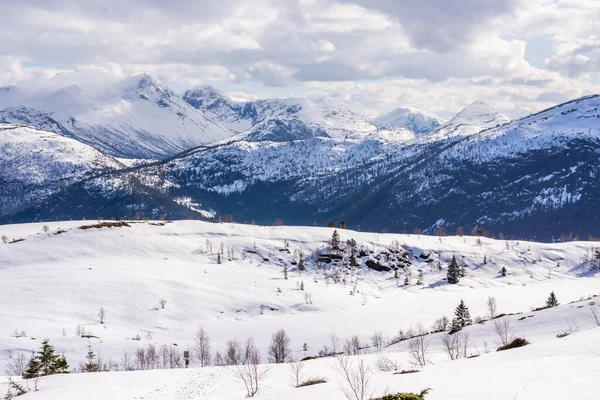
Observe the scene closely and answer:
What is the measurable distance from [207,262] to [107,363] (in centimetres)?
9580

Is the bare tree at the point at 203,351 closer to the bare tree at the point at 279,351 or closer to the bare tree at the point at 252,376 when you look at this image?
the bare tree at the point at 279,351

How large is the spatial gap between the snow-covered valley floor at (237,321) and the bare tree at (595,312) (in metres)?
0.86

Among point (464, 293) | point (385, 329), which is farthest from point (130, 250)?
point (464, 293)

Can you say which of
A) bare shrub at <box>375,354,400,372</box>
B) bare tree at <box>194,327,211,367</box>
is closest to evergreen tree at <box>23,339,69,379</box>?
bare tree at <box>194,327,211,367</box>

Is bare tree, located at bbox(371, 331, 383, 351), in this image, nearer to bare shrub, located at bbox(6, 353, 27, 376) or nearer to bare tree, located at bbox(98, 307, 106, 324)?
bare tree, located at bbox(98, 307, 106, 324)

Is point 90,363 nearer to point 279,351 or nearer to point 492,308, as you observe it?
point 279,351

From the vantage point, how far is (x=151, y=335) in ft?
420

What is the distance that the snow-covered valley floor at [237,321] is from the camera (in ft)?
104

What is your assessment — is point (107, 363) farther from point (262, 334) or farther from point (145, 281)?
point (145, 281)

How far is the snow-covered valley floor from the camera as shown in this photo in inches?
1251

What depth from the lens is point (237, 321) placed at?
148 metres

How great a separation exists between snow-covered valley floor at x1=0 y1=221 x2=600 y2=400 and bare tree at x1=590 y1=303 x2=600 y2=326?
0.86 meters

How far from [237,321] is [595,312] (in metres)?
99.6

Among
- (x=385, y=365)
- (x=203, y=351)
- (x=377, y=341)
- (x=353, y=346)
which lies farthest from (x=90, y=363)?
(x=377, y=341)
